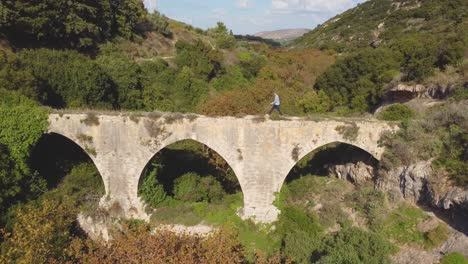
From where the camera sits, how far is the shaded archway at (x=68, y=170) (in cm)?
1545

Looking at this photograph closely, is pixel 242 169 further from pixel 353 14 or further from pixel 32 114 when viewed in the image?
pixel 353 14

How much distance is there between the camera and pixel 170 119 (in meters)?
14.0

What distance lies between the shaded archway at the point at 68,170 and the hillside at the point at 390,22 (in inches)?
1192

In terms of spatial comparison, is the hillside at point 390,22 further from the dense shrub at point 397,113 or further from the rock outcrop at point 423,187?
the rock outcrop at point 423,187

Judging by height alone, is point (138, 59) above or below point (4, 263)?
above

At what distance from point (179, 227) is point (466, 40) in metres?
20.4

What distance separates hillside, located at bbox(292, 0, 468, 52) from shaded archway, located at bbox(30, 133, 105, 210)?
30.3m

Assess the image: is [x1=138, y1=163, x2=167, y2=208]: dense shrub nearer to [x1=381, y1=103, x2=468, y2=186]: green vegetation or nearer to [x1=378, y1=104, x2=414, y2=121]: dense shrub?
[x1=381, y1=103, x2=468, y2=186]: green vegetation

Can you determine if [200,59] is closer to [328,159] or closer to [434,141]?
[328,159]

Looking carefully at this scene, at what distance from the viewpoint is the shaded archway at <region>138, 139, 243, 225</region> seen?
14961 millimetres

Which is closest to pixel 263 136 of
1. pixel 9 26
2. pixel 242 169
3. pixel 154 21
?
pixel 242 169

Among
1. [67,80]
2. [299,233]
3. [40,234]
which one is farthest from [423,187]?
[67,80]

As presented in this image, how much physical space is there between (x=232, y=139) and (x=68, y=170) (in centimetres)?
857

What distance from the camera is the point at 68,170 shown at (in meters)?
16.9
